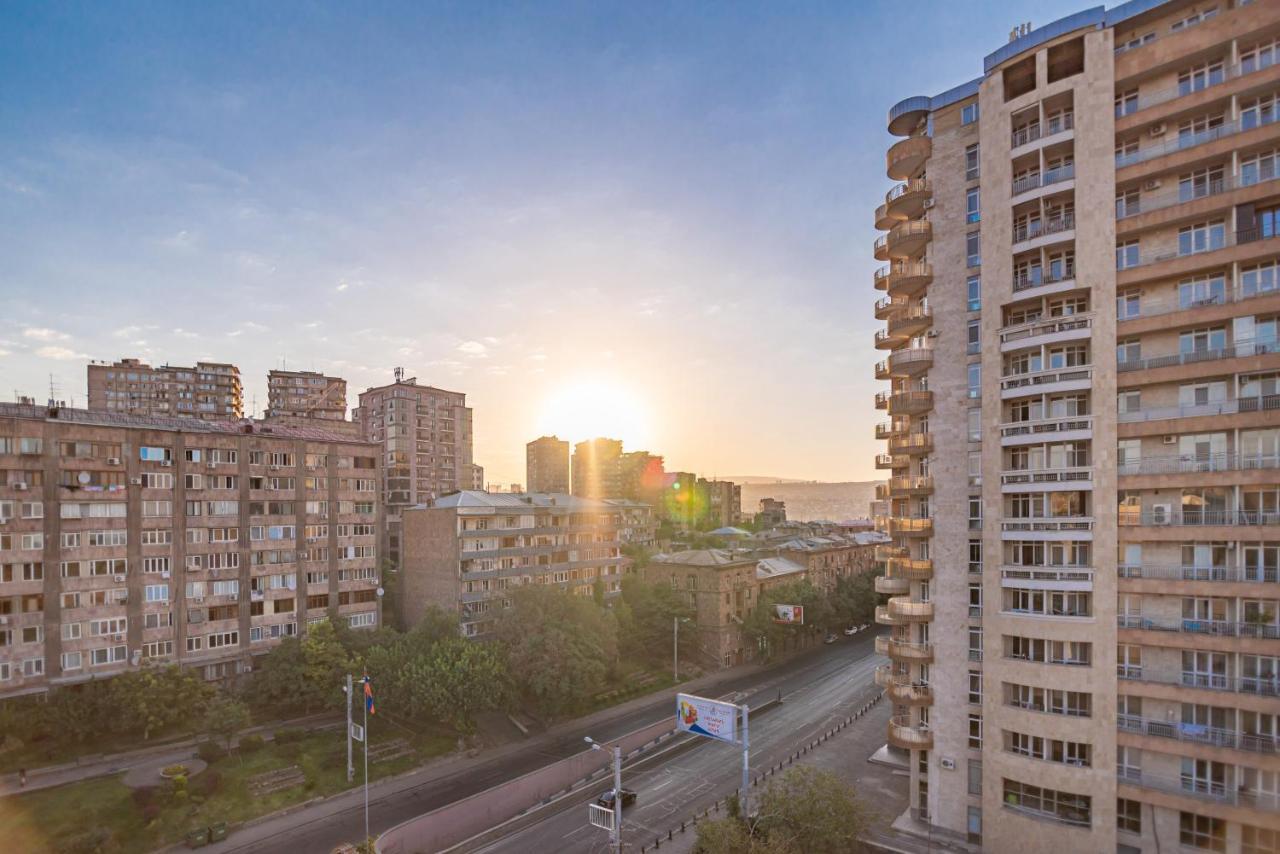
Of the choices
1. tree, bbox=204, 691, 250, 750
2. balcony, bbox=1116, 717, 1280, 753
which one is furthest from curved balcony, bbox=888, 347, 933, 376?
tree, bbox=204, 691, 250, 750

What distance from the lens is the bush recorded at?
5628 cm

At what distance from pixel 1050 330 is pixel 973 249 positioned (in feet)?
25.9

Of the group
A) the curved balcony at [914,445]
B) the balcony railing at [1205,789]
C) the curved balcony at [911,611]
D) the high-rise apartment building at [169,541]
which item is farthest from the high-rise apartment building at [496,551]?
the balcony railing at [1205,789]

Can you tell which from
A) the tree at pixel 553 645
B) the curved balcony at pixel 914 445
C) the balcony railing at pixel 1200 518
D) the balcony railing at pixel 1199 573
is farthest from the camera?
the tree at pixel 553 645

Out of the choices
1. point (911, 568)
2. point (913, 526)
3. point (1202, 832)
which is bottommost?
point (1202, 832)

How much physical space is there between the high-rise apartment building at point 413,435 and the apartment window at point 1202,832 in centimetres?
12334

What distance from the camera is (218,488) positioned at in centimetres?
7000

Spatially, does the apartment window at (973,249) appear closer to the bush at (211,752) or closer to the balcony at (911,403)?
the balcony at (911,403)

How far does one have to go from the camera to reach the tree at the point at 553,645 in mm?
64750

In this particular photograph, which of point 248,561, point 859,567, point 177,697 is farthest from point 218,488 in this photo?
point 859,567

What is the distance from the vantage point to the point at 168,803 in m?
49.1

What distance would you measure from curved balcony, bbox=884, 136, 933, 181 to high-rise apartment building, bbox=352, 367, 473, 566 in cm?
11184

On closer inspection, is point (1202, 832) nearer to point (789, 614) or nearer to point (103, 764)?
point (789, 614)

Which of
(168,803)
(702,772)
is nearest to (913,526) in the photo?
(702,772)
